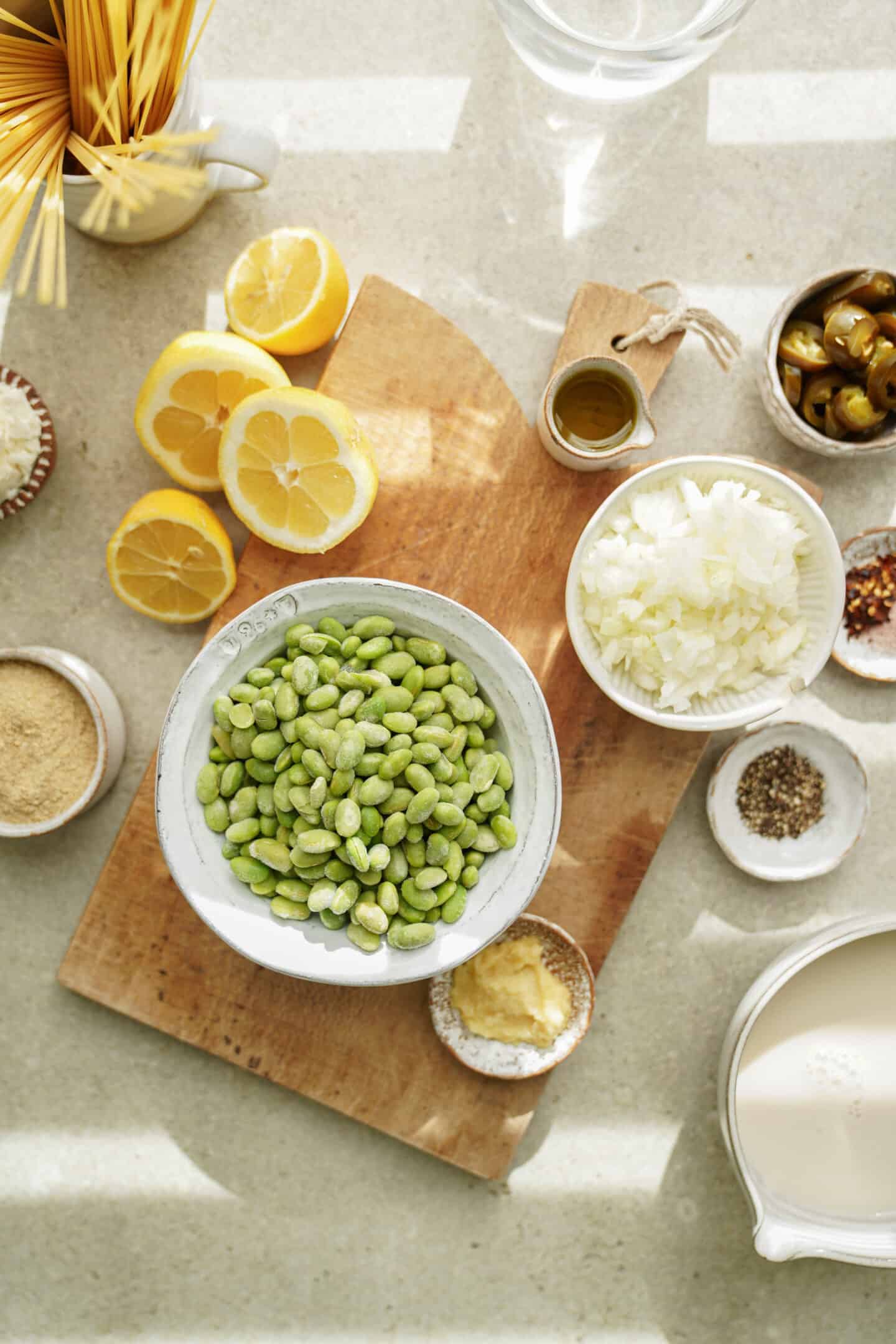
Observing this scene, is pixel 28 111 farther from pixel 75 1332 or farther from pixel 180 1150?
pixel 75 1332

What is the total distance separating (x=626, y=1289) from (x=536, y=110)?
2094mm

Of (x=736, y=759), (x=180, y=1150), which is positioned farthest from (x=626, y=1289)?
(x=736, y=759)

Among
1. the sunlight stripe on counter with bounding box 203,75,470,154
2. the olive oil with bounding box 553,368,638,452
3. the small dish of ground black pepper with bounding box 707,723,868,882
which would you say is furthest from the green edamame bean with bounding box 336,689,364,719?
the sunlight stripe on counter with bounding box 203,75,470,154

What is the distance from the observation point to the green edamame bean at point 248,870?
1.32m

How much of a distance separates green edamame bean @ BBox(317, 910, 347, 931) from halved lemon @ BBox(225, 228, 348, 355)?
Result: 0.90m

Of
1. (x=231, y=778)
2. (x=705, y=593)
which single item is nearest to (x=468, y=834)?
(x=231, y=778)

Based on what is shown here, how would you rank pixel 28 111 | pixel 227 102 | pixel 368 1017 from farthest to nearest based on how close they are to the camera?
pixel 227 102, pixel 368 1017, pixel 28 111

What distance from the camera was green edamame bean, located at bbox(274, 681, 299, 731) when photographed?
1.33 metres

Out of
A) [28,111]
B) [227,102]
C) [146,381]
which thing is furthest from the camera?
[227,102]

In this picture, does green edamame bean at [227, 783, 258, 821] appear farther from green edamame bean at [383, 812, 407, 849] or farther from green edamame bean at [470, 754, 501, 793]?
green edamame bean at [470, 754, 501, 793]

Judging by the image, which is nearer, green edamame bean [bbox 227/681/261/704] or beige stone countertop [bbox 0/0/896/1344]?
green edamame bean [bbox 227/681/261/704]

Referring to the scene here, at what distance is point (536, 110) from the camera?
65.5 inches

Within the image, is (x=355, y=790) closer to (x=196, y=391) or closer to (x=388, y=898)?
(x=388, y=898)

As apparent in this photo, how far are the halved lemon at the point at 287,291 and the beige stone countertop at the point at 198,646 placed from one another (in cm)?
14
